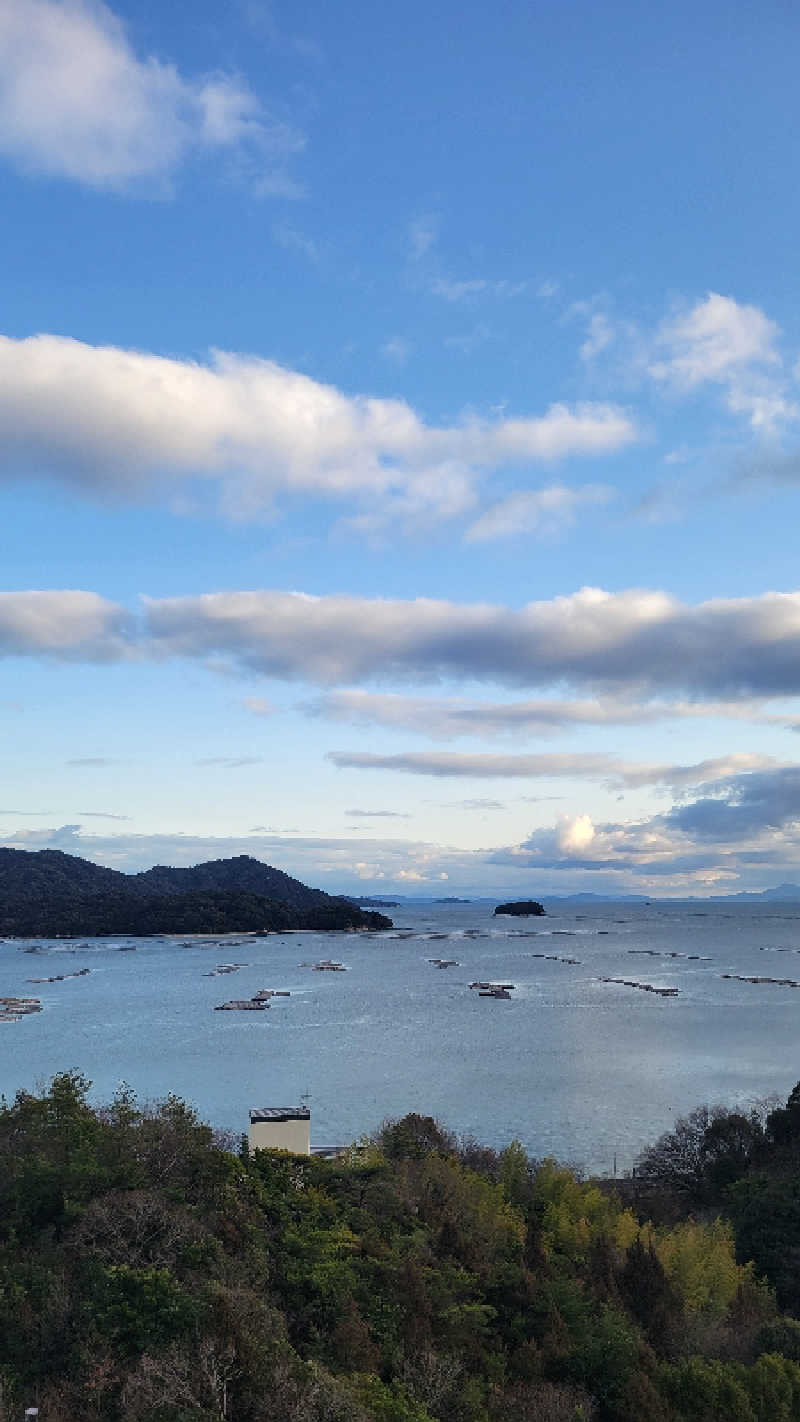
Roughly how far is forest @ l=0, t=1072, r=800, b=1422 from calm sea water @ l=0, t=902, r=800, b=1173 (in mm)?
24426

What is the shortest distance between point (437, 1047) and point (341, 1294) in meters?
65.4

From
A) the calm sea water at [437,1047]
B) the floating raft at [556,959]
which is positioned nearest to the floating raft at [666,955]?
the floating raft at [556,959]

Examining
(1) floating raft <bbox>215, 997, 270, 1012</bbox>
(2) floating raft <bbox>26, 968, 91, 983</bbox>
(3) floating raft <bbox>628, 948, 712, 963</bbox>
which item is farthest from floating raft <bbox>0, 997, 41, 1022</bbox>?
(3) floating raft <bbox>628, 948, 712, 963</bbox>

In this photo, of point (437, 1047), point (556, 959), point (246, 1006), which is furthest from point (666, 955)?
point (437, 1047)

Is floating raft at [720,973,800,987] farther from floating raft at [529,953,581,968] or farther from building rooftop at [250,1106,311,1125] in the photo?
building rooftop at [250,1106,311,1125]

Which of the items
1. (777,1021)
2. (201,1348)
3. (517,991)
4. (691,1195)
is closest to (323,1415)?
(201,1348)

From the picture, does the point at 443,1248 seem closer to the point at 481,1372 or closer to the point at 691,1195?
the point at 481,1372

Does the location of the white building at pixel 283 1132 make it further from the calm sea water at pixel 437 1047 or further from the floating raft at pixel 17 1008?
the floating raft at pixel 17 1008

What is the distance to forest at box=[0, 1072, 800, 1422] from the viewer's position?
53.8 ft

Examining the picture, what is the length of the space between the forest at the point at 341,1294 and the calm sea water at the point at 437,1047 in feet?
80.1

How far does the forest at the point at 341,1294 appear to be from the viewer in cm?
1641

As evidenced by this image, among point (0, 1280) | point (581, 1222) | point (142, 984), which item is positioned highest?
point (0, 1280)

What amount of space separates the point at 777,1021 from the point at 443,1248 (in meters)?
83.6

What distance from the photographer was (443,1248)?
2555 centimetres
